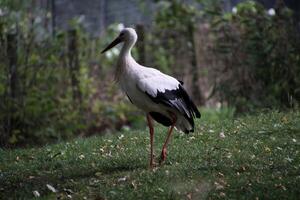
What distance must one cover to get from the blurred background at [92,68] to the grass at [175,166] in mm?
2512

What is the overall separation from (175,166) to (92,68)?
714 centimetres

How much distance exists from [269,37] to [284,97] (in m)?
1.15

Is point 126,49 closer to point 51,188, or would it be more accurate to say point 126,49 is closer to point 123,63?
point 123,63

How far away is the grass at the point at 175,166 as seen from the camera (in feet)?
23.0

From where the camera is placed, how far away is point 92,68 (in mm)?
14680

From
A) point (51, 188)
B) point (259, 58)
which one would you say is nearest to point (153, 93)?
point (51, 188)

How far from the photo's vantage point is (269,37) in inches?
498

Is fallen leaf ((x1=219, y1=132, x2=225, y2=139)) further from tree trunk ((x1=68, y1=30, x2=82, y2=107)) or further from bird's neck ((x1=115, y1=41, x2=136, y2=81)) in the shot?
tree trunk ((x1=68, y1=30, x2=82, y2=107))

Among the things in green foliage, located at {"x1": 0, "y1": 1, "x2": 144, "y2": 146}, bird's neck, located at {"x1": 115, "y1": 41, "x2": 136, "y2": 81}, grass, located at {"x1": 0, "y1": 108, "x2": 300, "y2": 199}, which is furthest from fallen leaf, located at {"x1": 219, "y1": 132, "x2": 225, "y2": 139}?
green foliage, located at {"x1": 0, "y1": 1, "x2": 144, "y2": 146}

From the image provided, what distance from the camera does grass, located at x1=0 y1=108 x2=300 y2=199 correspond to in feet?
23.0

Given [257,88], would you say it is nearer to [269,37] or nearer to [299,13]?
[269,37]

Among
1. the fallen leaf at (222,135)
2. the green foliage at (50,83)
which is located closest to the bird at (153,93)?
the fallen leaf at (222,135)

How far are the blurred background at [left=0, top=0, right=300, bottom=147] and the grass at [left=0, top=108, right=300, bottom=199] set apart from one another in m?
2.51

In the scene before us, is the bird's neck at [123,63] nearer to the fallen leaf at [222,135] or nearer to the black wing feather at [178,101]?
the black wing feather at [178,101]
